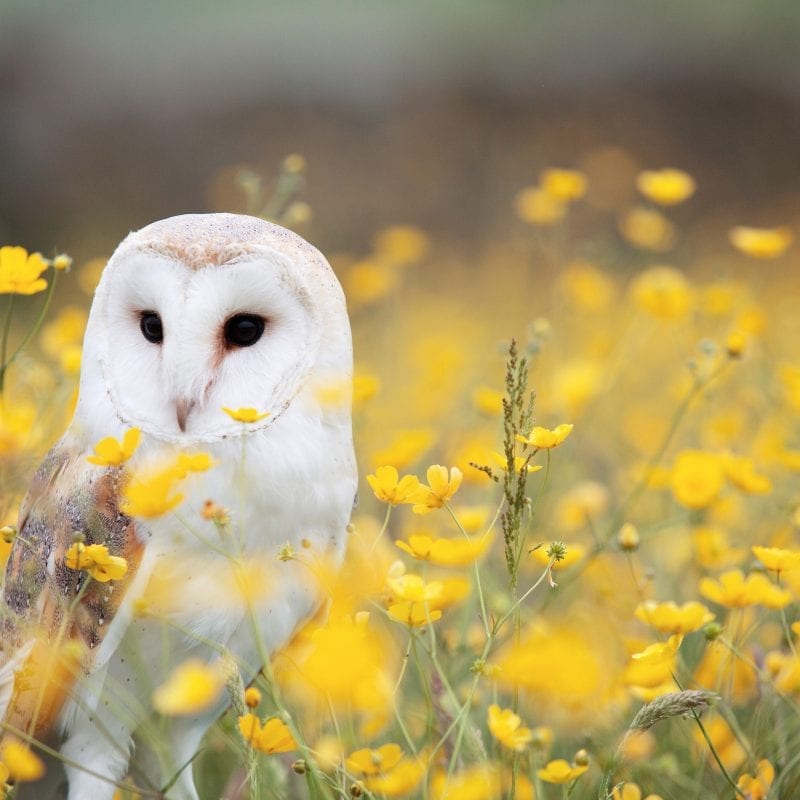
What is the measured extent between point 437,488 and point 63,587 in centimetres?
40

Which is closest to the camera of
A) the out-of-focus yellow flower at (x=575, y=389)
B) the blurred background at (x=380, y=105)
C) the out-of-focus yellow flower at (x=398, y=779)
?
the out-of-focus yellow flower at (x=398, y=779)

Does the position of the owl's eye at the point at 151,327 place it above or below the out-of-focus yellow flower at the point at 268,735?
above

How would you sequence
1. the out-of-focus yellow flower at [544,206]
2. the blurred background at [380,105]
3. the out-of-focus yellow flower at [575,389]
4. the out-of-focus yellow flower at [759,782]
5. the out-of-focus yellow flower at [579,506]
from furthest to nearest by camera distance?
1. the blurred background at [380,105]
2. the out-of-focus yellow flower at [544,206]
3. the out-of-focus yellow flower at [575,389]
4. the out-of-focus yellow flower at [579,506]
5. the out-of-focus yellow flower at [759,782]

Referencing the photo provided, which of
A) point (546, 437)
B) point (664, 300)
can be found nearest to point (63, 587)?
point (546, 437)

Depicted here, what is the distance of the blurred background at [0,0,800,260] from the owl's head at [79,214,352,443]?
147 inches

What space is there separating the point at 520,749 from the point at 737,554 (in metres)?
0.58

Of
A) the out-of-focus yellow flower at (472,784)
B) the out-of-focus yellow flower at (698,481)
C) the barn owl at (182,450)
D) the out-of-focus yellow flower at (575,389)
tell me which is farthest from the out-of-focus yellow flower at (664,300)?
the out-of-focus yellow flower at (472,784)

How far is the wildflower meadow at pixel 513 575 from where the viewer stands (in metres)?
0.92

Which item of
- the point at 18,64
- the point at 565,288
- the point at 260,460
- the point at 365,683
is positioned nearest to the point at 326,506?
the point at 260,460

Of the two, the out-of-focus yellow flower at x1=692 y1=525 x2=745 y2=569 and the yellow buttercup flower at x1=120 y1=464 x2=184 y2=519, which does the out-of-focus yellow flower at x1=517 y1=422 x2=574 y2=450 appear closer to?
the yellow buttercup flower at x1=120 y1=464 x2=184 y2=519

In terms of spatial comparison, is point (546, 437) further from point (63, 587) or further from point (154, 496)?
point (63, 587)

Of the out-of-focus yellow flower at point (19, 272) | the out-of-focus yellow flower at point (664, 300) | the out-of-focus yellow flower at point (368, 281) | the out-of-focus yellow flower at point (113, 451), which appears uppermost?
the out-of-focus yellow flower at point (19, 272)

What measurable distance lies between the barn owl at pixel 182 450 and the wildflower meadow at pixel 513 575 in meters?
0.02

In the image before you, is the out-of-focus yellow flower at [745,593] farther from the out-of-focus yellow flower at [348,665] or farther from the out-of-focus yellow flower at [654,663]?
the out-of-focus yellow flower at [348,665]
